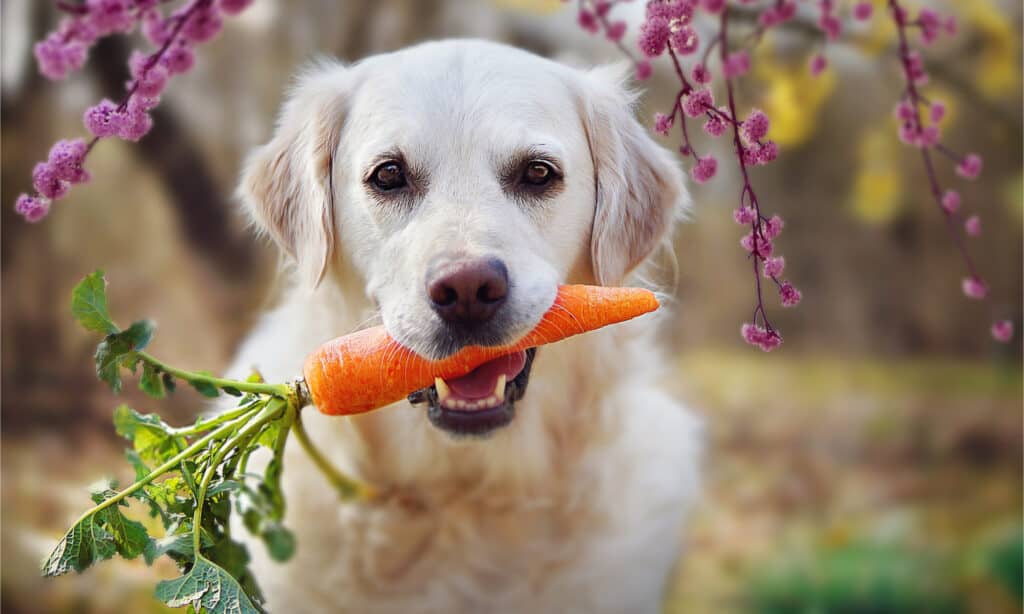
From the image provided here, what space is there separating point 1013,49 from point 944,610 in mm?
2621

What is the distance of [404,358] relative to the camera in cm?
164

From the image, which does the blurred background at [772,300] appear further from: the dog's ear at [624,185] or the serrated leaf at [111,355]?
the serrated leaf at [111,355]

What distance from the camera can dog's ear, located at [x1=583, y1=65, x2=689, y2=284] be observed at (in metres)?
1.93

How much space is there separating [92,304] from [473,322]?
71cm

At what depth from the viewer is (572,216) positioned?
1847mm

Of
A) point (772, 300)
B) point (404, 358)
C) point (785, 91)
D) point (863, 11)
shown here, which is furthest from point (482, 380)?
point (772, 300)

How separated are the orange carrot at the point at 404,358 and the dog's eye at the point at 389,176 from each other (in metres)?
0.33

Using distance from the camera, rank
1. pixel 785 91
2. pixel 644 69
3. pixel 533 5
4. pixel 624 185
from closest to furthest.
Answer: pixel 644 69, pixel 624 185, pixel 785 91, pixel 533 5

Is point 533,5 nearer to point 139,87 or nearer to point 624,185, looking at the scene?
point 624,185

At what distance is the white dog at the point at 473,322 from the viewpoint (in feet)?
5.62

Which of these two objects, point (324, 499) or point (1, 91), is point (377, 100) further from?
point (1, 91)

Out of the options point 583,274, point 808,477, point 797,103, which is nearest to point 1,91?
point 583,274

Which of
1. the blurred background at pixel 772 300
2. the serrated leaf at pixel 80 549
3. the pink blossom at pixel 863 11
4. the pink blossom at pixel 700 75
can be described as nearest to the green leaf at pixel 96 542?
the serrated leaf at pixel 80 549

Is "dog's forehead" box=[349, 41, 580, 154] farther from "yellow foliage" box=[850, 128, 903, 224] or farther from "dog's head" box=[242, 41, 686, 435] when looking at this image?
"yellow foliage" box=[850, 128, 903, 224]
